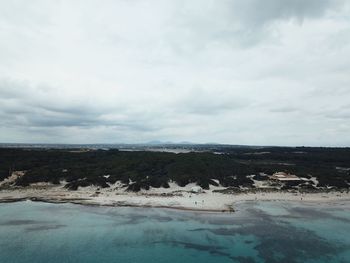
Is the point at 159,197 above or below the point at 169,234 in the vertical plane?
above

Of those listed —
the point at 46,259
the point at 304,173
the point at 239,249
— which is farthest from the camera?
the point at 304,173

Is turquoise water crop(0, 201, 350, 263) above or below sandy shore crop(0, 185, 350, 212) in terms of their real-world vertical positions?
below

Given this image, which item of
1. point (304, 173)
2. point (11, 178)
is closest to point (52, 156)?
point (11, 178)

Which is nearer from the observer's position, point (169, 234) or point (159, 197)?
point (169, 234)

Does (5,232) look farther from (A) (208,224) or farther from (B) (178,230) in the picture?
(A) (208,224)

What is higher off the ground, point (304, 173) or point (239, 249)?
point (304, 173)
